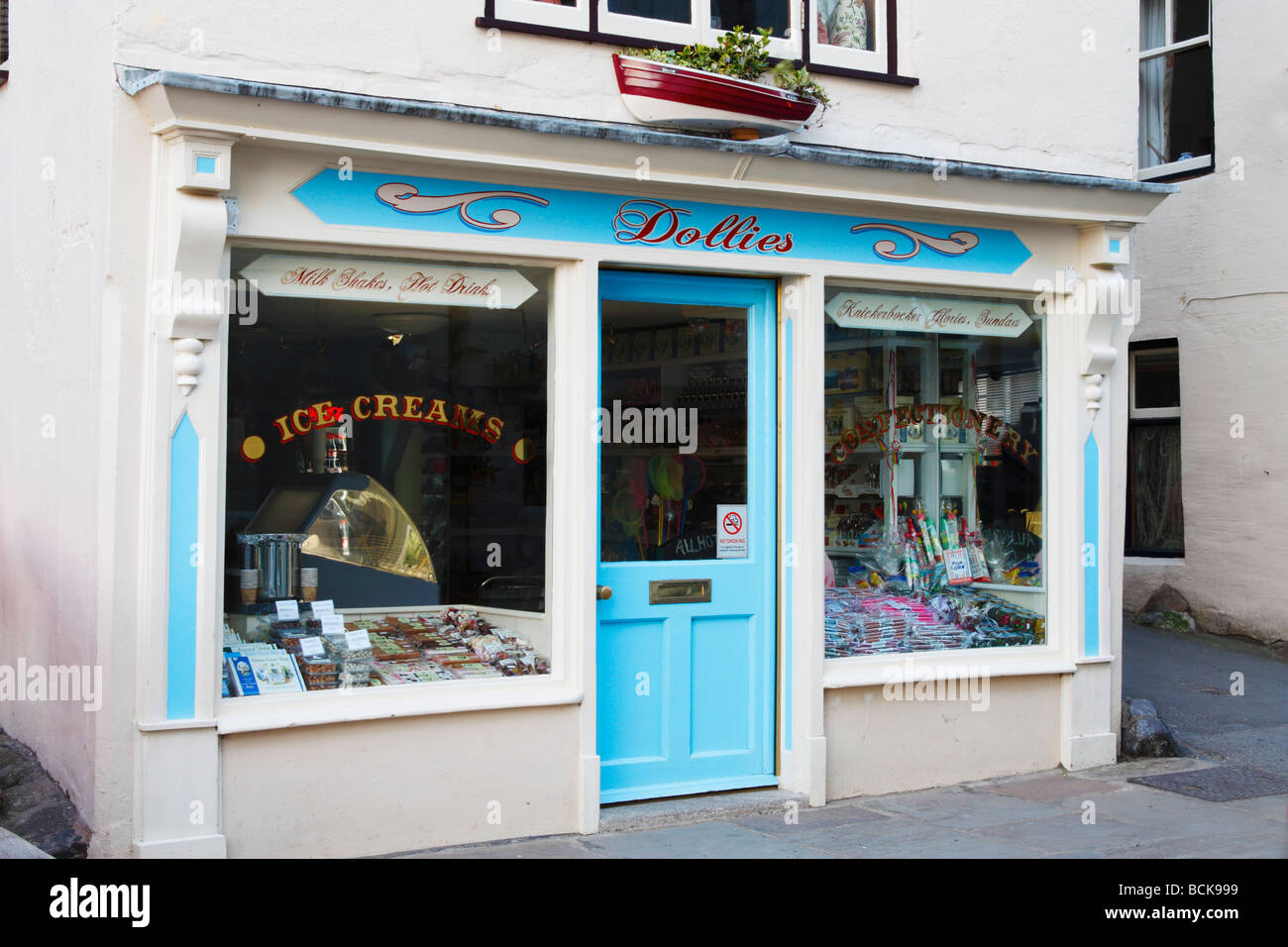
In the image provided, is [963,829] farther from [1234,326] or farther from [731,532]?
[1234,326]

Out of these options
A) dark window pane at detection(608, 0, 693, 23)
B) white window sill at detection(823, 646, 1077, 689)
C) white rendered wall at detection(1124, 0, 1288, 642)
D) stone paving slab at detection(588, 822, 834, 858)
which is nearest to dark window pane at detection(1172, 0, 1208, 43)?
white rendered wall at detection(1124, 0, 1288, 642)

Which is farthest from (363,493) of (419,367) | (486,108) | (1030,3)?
(1030,3)

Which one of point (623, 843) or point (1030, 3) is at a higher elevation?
point (1030, 3)

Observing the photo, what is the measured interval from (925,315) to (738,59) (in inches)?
72.2

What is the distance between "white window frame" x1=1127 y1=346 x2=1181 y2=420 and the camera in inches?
453

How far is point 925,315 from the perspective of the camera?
7.26 meters

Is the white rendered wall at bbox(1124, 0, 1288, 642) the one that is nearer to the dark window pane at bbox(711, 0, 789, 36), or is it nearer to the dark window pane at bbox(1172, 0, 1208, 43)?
the dark window pane at bbox(1172, 0, 1208, 43)

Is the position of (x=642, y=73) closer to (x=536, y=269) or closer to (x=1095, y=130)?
(x=536, y=269)

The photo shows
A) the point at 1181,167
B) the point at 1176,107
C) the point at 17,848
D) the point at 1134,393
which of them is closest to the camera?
the point at 17,848

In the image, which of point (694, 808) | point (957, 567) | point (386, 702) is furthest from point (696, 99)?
point (694, 808)

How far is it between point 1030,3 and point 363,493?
4578 millimetres

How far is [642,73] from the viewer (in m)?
6.07

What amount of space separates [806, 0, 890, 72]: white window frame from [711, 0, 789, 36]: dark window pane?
0.15 m

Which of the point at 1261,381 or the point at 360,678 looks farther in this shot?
the point at 1261,381
